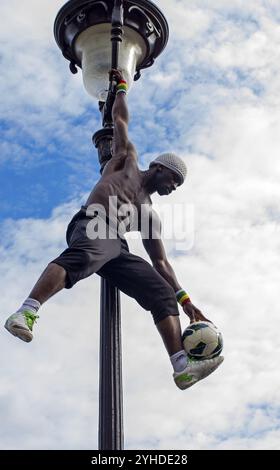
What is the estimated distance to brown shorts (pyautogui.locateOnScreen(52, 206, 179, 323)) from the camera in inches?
239

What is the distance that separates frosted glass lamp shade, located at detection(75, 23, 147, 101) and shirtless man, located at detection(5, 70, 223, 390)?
0.24 m

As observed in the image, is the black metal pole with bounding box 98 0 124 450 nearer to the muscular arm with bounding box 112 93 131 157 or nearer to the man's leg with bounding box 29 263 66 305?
the man's leg with bounding box 29 263 66 305

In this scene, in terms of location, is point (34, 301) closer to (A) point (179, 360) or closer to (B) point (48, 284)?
(B) point (48, 284)

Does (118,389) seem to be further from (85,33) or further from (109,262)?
(85,33)

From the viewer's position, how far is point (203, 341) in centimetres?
592

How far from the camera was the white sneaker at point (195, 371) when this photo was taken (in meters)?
5.88

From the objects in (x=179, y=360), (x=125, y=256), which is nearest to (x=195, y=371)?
(x=179, y=360)

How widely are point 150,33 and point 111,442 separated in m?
3.50

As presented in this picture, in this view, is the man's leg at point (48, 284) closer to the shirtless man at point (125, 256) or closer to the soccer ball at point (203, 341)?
the shirtless man at point (125, 256)

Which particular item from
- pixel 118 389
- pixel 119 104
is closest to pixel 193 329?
pixel 118 389

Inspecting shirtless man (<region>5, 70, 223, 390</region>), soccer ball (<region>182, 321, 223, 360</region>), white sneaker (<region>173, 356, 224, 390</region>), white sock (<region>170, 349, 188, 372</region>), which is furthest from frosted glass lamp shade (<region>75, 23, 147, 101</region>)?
white sneaker (<region>173, 356, 224, 390</region>)

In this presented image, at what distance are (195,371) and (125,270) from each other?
947mm
